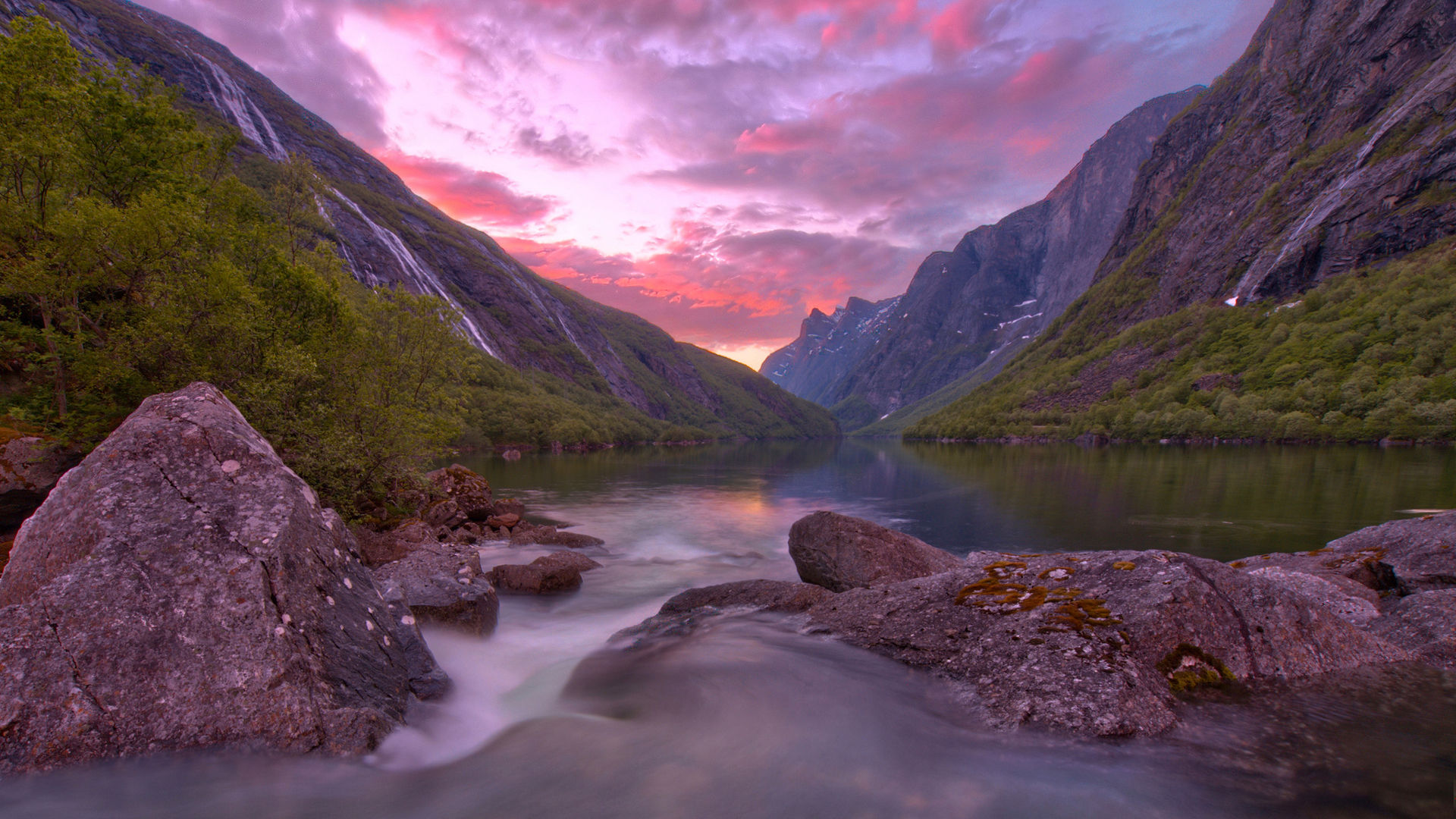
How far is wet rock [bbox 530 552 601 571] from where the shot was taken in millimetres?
19109

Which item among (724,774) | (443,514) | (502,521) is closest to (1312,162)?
(502,521)

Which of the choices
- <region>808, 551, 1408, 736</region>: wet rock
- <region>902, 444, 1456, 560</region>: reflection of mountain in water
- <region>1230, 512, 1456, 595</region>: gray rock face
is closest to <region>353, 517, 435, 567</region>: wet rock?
<region>808, 551, 1408, 736</region>: wet rock

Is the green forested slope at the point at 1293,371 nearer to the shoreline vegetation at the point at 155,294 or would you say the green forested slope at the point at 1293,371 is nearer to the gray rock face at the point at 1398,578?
the gray rock face at the point at 1398,578

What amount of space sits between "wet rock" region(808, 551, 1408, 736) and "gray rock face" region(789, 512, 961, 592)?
553 centimetres

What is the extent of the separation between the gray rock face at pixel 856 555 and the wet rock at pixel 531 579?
794 cm

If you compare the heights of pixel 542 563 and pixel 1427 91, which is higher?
pixel 1427 91

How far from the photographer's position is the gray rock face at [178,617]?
565cm

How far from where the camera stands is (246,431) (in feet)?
27.8

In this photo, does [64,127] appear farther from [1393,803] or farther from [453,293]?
[453,293]

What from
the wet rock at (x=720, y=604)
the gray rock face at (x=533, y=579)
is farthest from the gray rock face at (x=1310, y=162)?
the gray rock face at (x=533, y=579)

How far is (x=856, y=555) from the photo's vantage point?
15500mm

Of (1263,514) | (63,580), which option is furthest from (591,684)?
(1263,514)

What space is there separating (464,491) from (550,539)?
8640mm

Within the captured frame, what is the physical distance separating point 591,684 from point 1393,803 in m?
10.3
